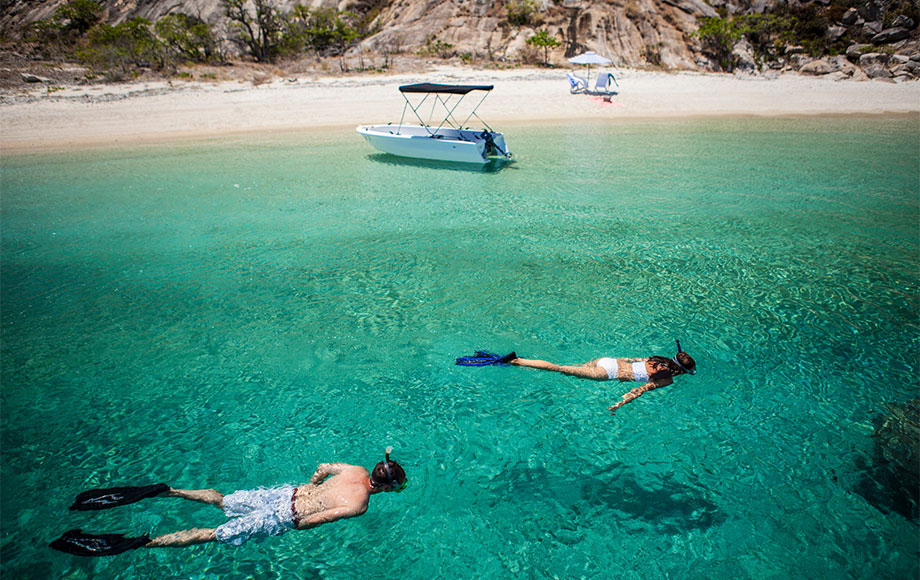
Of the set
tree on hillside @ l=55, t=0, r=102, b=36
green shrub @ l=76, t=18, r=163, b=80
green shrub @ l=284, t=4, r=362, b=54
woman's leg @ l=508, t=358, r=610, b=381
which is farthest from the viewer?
tree on hillside @ l=55, t=0, r=102, b=36

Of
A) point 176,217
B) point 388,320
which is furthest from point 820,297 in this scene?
point 176,217

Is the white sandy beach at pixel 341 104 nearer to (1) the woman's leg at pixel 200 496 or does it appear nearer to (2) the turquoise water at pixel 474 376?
(2) the turquoise water at pixel 474 376

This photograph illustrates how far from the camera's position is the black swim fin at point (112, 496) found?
13.5ft

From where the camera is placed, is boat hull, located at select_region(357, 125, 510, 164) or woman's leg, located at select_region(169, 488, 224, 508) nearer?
woman's leg, located at select_region(169, 488, 224, 508)

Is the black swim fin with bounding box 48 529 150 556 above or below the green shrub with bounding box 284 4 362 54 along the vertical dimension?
below

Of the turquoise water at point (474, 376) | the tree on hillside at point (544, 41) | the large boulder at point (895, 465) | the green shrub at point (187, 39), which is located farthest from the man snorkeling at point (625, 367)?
the green shrub at point (187, 39)

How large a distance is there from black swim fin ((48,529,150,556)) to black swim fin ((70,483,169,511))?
0.26 meters

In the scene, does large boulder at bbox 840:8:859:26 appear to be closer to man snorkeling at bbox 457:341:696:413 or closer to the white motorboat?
the white motorboat

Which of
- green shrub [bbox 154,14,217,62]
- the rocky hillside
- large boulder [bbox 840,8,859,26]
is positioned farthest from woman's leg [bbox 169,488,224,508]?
large boulder [bbox 840,8,859,26]

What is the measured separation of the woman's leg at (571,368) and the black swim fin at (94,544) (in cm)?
431

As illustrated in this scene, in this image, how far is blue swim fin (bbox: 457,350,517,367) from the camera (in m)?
6.03

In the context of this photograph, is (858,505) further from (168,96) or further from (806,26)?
(806,26)

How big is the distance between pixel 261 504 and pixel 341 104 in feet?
78.2

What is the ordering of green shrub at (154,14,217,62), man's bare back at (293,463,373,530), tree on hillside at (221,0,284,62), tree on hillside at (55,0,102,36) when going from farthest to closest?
tree on hillside at (55,0,102,36) → tree on hillside at (221,0,284,62) → green shrub at (154,14,217,62) → man's bare back at (293,463,373,530)
